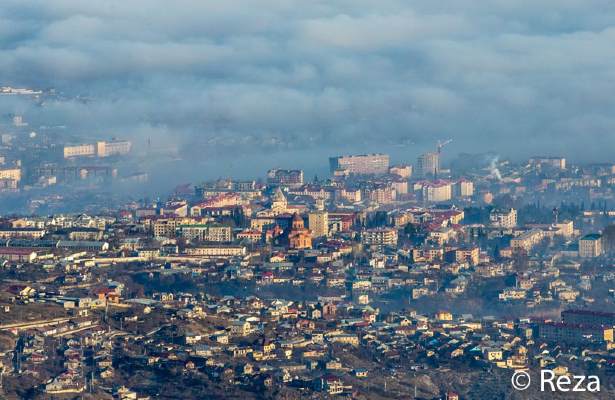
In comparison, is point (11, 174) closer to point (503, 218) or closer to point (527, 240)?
point (503, 218)

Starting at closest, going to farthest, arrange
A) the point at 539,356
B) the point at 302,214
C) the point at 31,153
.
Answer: the point at 539,356
the point at 302,214
the point at 31,153

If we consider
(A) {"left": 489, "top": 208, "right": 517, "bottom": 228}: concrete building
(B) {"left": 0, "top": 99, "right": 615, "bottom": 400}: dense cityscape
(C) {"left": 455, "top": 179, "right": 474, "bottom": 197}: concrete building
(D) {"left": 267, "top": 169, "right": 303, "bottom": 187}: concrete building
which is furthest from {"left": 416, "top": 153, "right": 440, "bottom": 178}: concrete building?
(A) {"left": 489, "top": 208, "right": 517, "bottom": 228}: concrete building

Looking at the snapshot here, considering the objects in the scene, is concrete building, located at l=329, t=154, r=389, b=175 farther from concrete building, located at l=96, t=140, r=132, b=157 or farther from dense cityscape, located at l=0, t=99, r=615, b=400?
concrete building, located at l=96, t=140, r=132, b=157

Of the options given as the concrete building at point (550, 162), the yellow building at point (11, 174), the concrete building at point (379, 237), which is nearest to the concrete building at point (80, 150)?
the yellow building at point (11, 174)

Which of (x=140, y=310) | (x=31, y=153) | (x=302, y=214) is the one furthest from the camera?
(x=31, y=153)

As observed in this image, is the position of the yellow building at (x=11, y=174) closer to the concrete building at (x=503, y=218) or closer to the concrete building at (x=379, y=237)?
the concrete building at (x=503, y=218)

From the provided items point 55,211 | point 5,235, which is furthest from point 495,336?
point 55,211

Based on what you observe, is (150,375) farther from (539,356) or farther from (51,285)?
(51,285)
